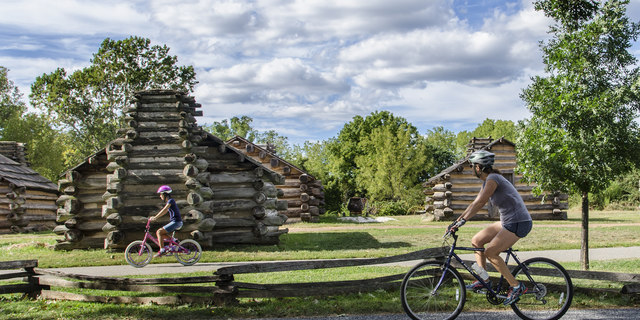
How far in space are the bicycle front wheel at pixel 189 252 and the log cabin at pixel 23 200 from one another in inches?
790

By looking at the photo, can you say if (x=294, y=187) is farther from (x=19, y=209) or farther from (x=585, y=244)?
(x=585, y=244)

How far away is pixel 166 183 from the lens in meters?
17.2

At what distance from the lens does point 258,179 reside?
18.7m

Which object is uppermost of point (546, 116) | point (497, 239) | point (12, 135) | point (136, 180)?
point (12, 135)

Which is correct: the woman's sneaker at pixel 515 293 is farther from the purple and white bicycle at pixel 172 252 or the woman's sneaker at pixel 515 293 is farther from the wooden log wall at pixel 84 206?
the wooden log wall at pixel 84 206

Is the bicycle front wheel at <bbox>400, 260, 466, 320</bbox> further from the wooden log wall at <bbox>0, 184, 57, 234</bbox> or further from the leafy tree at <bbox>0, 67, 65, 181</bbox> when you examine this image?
the leafy tree at <bbox>0, 67, 65, 181</bbox>

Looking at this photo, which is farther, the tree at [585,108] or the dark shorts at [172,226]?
the dark shorts at [172,226]

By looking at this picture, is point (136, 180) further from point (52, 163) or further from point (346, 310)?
point (52, 163)

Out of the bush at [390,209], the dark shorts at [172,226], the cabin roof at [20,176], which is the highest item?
the cabin roof at [20,176]

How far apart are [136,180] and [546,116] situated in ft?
39.1

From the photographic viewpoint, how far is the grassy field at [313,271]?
27.0ft

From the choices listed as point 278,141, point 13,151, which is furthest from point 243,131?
point 13,151

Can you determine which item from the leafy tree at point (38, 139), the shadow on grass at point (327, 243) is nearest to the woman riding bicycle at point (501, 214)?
the shadow on grass at point (327, 243)

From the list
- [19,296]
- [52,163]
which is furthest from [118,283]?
[52,163]
